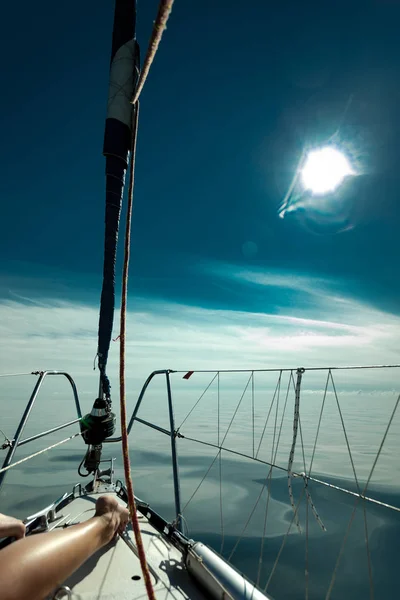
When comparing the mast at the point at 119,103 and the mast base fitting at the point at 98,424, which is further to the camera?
the mast base fitting at the point at 98,424

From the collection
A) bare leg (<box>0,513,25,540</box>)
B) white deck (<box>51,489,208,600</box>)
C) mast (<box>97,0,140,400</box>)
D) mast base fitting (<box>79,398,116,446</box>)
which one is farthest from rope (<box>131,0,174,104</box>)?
mast base fitting (<box>79,398,116,446</box>)

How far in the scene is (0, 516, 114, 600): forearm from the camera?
30.6 inches

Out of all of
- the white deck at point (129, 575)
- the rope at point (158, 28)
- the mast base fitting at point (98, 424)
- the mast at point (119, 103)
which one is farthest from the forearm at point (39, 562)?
the mast at point (119, 103)

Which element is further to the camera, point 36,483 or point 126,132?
point 36,483

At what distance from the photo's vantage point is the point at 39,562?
0.88m

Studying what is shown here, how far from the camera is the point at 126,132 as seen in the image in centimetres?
266

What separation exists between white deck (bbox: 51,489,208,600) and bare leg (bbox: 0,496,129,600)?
3.51ft

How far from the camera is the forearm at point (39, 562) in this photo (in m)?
0.78

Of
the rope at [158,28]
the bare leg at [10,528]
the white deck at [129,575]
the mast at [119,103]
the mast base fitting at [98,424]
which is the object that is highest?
the mast at [119,103]

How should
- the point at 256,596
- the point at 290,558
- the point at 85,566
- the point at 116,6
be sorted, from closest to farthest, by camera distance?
the point at 256,596 → the point at 85,566 → the point at 116,6 → the point at 290,558

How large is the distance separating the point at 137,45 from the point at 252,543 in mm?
25271

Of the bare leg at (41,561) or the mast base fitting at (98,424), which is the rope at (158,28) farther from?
the mast base fitting at (98,424)

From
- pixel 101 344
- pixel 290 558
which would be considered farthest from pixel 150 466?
pixel 101 344

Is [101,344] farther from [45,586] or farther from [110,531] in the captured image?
[45,586]
